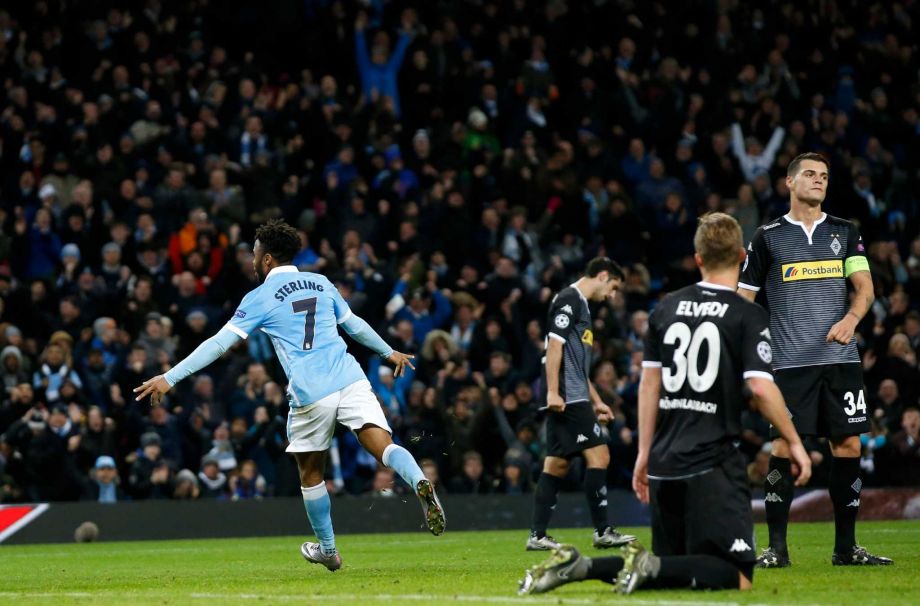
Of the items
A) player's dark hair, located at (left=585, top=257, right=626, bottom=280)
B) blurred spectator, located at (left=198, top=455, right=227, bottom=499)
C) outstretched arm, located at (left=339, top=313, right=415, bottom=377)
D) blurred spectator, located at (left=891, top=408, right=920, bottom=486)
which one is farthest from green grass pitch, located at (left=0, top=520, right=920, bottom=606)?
blurred spectator, located at (left=891, top=408, right=920, bottom=486)

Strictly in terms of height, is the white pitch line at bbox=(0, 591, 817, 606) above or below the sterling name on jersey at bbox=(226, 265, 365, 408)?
below

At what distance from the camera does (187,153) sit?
68.4ft

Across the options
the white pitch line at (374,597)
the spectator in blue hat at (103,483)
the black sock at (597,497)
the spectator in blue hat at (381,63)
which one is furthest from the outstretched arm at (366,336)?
the spectator in blue hat at (381,63)

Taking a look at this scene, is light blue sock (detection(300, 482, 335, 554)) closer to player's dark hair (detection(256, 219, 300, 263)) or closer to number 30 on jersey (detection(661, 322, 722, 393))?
player's dark hair (detection(256, 219, 300, 263))

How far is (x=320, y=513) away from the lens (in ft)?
32.2

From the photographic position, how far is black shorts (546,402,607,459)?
12352 millimetres

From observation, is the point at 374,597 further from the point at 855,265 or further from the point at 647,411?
the point at 855,265

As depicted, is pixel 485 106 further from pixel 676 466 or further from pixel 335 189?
pixel 676 466

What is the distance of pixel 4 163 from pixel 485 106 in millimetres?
7495

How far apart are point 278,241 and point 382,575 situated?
2.34 m

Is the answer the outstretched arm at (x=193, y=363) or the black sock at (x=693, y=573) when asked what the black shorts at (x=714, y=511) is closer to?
the black sock at (x=693, y=573)

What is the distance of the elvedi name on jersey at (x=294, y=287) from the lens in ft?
31.5

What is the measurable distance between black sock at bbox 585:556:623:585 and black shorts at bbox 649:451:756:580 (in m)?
0.40

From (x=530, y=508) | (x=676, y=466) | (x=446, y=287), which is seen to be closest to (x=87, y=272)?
(x=446, y=287)
